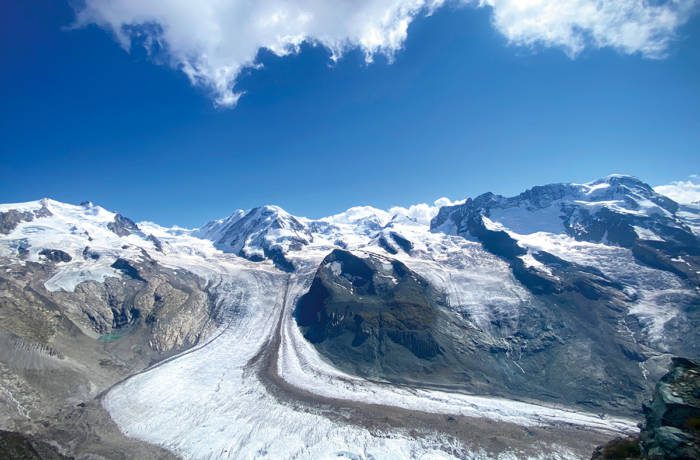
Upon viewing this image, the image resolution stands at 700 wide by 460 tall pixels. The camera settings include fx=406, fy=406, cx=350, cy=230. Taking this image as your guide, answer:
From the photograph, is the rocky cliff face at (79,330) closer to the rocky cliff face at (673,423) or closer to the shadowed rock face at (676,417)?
the rocky cliff face at (673,423)

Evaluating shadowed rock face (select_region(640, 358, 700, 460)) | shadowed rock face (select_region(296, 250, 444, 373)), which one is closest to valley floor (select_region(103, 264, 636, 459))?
shadowed rock face (select_region(296, 250, 444, 373))

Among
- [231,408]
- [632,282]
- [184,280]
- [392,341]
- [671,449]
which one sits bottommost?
[231,408]

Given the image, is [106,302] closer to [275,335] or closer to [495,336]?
[275,335]

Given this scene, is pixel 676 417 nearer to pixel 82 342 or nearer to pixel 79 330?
pixel 82 342

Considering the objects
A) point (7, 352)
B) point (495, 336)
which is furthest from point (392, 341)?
point (7, 352)

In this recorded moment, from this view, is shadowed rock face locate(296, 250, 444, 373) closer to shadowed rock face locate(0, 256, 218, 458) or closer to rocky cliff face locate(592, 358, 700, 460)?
shadowed rock face locate(0, 256, 218, 458)

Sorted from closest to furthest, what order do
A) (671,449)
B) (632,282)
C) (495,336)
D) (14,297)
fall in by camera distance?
(671,449) < (14,297) < (495,336) < (632,282)

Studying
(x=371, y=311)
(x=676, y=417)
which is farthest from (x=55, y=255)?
(x=676, y=417)
